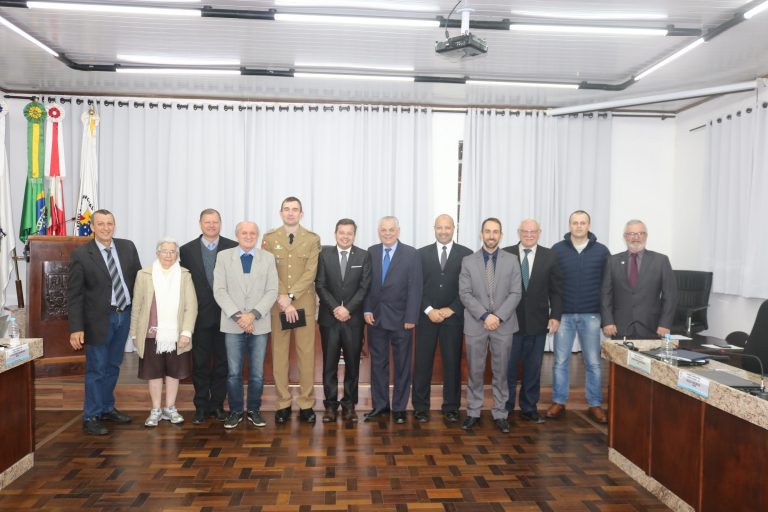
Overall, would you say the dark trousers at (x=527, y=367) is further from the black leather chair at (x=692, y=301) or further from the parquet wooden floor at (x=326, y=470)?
the black leather chair at (x=692, y=301)

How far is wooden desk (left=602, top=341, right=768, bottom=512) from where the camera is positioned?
2342mm

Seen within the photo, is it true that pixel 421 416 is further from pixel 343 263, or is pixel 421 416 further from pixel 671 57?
pixel 671 57

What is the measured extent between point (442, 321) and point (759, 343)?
6.99 ft

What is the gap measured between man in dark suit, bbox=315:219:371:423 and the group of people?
0.5 inches

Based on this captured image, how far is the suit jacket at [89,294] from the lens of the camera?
4020 millimetres

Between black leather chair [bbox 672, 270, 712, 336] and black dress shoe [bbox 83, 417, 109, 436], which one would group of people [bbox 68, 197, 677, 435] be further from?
black leather chair [bbox 672, 270, 712, 336]

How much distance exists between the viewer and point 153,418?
428 cm

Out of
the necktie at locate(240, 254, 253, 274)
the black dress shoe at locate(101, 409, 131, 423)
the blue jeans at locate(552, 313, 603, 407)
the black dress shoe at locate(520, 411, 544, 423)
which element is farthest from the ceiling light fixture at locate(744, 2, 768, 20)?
the black dress shoe at locate(101, 409, 131, 423)

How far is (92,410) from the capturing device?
164 inches

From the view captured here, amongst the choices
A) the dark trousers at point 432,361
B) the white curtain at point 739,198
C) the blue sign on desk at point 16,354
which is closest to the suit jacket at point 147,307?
the blue sign on desk at point 16,354

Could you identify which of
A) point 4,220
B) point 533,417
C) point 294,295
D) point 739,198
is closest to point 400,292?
point 294,295

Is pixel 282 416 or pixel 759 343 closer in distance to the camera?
pixel 759 343

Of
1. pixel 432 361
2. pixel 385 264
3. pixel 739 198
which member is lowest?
pixel 432 361

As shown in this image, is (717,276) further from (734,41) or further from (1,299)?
(1,299)
